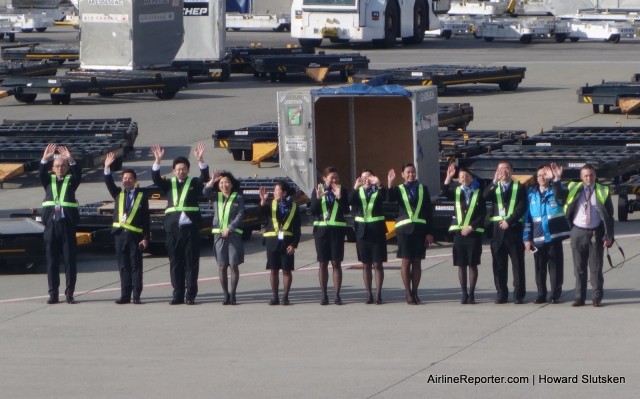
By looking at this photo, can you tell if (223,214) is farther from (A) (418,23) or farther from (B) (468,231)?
(A) (418,23)

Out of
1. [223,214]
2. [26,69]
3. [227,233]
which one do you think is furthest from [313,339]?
[26,69]

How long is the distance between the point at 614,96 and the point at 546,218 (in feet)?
58.5

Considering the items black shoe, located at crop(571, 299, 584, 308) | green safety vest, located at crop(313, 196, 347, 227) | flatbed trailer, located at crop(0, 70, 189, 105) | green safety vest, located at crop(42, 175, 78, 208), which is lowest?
black shoe, located at crop(571, 299, 584, 308)

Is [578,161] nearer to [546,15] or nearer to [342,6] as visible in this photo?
[342,6]

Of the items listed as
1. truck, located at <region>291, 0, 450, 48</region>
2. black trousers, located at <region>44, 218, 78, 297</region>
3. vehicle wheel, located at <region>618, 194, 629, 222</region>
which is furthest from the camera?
truck, located at <region>291, 0, 450, 48</region>

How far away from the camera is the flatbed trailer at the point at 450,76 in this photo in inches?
1357

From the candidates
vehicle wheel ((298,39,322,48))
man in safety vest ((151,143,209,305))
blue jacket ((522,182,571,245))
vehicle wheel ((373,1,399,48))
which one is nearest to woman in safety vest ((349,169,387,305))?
blue jacket ((522,182,571,245))

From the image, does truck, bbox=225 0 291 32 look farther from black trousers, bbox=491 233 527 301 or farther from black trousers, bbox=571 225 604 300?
black trousers, bbox=571 225 604 300

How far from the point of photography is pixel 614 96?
31141 mm

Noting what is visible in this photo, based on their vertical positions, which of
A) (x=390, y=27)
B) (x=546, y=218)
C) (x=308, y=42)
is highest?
(x=390, y=27)

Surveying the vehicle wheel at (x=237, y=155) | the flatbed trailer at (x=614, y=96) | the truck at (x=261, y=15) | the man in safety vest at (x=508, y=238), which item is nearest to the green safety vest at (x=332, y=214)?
the man in safety vest at (x=508, y=238)

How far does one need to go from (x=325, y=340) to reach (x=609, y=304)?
11.3 feet

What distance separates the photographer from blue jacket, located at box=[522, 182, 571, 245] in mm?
14180

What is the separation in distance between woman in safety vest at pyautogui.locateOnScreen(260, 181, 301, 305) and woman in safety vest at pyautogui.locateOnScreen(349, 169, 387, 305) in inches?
29.6
